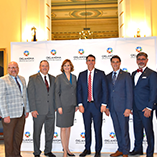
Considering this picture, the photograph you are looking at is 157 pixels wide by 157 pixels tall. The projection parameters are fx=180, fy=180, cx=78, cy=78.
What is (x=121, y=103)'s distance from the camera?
3.27m

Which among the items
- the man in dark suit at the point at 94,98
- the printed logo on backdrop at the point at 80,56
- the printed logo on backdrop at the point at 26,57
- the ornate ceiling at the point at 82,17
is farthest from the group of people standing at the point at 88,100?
the ornate ceiling at the point at 82,17

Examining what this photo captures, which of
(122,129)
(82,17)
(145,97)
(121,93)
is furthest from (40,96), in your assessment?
(82,17)

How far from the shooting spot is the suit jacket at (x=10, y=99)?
2910 mm

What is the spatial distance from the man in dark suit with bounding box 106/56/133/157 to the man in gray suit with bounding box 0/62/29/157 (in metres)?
1.63

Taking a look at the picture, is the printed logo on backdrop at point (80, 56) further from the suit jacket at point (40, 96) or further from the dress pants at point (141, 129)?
the dress pants at point (141, 129)

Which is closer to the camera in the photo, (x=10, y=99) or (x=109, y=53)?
(x=10, y=99)

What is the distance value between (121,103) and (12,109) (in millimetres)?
1905

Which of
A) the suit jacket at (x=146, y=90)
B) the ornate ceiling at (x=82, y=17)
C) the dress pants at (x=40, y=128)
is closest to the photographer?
the suit jacket at (x=146, y=90)

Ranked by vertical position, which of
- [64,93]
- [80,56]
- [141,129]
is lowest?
[141,129]

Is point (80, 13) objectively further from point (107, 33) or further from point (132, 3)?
point (132, 3)

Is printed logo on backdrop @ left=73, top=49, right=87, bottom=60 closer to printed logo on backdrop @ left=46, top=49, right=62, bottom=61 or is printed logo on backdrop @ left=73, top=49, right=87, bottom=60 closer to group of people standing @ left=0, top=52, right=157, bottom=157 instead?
printed logo on backdrop @ left=46, top=49, right=62, bottom=61

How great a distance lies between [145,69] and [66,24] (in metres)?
8.57

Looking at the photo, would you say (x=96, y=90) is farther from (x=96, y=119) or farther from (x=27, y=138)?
(x=27, y=138)

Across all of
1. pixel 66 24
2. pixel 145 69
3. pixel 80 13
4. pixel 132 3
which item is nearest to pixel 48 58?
pixel 145 69
